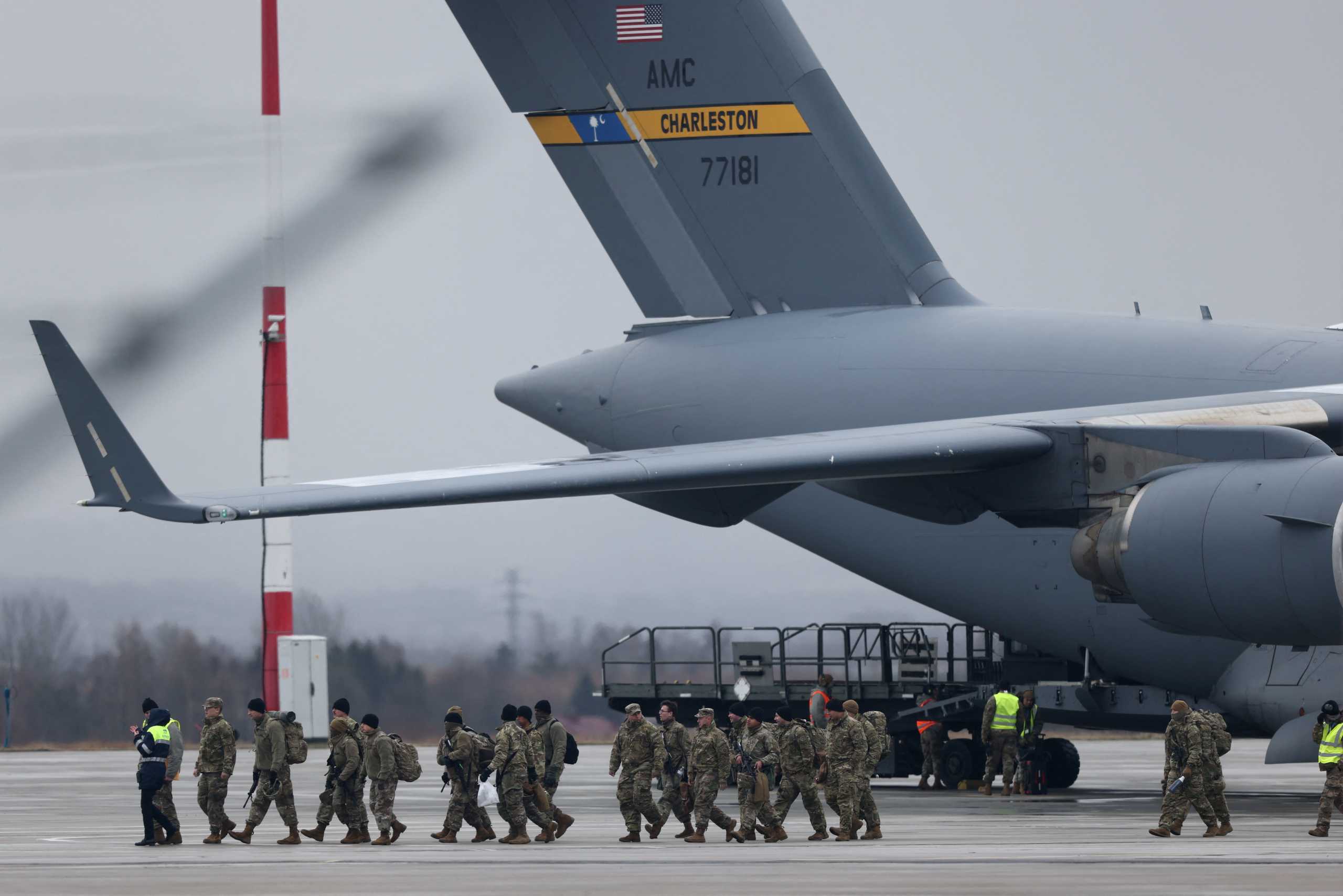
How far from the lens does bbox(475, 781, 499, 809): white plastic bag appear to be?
1516cm

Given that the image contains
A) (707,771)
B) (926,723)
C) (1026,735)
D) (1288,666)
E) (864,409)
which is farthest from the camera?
(926,723)

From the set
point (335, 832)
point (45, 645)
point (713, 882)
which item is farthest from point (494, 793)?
point (45, 645)

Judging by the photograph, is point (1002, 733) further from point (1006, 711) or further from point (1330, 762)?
point (1330, 762)

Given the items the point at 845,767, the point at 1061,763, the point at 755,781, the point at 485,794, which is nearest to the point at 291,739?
the point at 485,794

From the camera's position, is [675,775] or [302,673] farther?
[302,673]

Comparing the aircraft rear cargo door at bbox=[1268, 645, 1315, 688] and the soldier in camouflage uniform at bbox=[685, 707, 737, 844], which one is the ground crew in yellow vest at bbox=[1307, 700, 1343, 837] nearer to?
the aircraft rear cargo door at bbox=[1268, 645, 1315, 688]

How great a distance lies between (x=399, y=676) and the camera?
2989cm

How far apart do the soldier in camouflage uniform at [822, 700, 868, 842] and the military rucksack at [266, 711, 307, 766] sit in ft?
13.1

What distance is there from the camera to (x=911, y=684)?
20938 mm

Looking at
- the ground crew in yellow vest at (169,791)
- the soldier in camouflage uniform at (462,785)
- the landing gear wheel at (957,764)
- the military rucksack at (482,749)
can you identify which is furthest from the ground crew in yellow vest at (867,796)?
the landing gear wheel at (957,764)

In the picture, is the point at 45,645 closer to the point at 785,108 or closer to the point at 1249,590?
the point at 785,108

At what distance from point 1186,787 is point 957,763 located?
6644 mm

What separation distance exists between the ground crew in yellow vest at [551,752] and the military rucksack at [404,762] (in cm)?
97

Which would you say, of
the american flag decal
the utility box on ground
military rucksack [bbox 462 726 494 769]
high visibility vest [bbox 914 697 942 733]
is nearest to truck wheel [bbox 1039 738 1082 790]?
high visibility vest [bbox 914 697 942 733]
